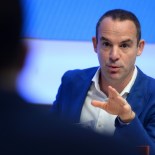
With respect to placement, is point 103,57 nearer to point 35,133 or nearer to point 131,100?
point 131,100

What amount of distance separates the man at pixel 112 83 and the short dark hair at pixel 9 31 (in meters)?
0.88

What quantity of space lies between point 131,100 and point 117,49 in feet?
0.58

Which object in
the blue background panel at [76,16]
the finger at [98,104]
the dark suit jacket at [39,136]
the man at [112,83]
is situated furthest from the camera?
the blue background panel at [76,16]

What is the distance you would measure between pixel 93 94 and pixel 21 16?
987 mm

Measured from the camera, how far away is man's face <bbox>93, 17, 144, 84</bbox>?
133cm

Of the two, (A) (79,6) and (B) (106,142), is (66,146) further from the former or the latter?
(A) (79,6)

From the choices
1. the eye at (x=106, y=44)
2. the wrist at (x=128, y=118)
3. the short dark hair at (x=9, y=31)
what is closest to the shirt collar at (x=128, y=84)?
the eye at (x=106, y=44)

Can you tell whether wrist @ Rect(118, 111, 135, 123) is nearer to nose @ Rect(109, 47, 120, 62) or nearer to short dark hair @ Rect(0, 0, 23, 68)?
nose @ Rect(109, 47, 120, 62)

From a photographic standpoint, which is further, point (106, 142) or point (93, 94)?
point (93, 94)

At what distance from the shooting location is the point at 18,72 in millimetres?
408

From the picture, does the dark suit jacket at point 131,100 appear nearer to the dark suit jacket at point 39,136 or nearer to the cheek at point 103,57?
the cheek at point 103,57

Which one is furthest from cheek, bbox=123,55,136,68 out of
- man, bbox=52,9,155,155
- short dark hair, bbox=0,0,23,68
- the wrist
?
short dark hair, bbox=0,0,23,68

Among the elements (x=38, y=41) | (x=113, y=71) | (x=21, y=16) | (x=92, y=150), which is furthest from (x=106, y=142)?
(x=38, y=41)

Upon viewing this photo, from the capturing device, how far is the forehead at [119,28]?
1.36 m
